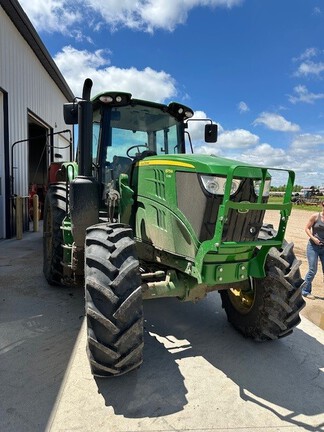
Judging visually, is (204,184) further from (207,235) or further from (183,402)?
(183,402)

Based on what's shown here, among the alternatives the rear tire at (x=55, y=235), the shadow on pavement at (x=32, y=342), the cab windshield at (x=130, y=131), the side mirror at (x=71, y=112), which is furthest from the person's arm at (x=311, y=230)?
the side mirror at (x=71, y=112)

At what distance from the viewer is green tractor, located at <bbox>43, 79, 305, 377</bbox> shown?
8.77 ft

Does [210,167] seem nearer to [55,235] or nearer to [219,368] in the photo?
[219,368]

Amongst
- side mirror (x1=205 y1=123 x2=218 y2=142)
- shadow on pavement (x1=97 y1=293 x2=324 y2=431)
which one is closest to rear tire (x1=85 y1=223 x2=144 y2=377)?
shadow on pavement (x1=97 y1=293 x2=324 y2=431)

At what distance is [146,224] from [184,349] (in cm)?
131

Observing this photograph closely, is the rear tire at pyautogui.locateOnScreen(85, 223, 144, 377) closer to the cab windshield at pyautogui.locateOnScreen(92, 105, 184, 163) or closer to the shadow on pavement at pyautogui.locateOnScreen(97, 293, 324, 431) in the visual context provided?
the shadow on pavement at pyautogui.locateOnScreen(97, 293, 324, 431)

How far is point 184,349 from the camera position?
3.50 m

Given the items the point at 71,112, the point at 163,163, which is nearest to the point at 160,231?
the point at 163,163

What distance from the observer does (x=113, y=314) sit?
8.59ft

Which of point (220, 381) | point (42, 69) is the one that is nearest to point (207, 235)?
point (220, 381)

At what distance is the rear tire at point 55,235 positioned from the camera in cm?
489

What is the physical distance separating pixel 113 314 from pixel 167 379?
0.85 m

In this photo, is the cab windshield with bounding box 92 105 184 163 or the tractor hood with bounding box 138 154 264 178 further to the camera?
the cab windshield with bounding box 92 105 184 163

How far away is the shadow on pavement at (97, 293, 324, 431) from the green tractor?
222 mm
